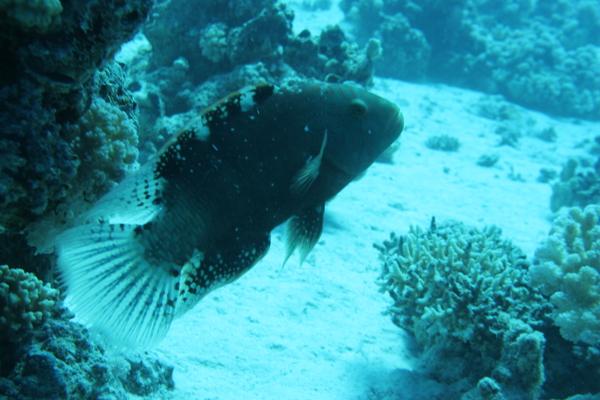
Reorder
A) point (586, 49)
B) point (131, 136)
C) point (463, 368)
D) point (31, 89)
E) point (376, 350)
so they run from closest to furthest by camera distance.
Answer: point (31, 89), point (131, 136), point (463, 368), point (376, 350), point (586, 49)

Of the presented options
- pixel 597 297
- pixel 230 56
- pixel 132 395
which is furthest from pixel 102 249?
pixel 230 56

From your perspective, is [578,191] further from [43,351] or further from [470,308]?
A: [43,351]

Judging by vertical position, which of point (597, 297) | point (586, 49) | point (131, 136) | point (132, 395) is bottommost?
point (132, 395)

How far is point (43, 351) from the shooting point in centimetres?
254

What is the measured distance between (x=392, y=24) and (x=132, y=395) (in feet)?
57.6

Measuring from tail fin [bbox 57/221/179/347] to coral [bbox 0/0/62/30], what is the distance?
2.85ft

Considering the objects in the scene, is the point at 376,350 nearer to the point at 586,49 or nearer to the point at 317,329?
the point at 317,329

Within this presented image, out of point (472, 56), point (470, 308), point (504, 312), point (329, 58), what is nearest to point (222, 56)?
point (329, 58)

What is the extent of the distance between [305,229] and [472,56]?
755 inches

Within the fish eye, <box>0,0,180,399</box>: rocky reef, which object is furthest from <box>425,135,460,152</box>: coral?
the fish eye

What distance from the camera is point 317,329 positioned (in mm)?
4715

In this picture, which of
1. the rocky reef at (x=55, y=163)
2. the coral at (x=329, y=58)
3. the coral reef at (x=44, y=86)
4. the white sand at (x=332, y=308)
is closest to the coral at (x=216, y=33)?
the coral at (x=329, y=58)

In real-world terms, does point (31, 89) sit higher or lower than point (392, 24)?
lower

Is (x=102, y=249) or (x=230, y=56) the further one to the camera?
(x=230, y=56)
